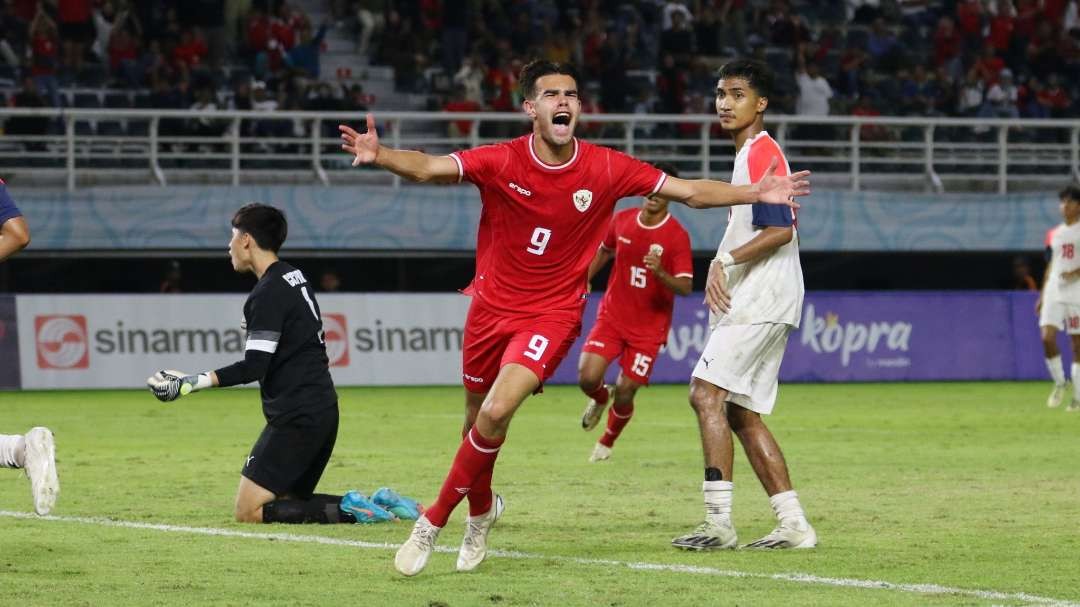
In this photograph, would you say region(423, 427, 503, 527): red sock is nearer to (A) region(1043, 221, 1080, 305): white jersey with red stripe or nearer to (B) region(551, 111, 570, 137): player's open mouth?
(B) region(551, 111, 570, 137): player's open mouth

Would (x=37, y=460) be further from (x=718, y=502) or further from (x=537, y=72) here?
(x=718, y=502)

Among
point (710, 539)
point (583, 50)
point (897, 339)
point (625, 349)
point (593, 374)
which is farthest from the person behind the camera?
point (583, 50)

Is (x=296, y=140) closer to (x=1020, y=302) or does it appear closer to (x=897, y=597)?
(x=1020, y=302)

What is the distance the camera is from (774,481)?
9305 millimetres

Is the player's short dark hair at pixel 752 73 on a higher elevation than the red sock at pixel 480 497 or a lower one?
higher

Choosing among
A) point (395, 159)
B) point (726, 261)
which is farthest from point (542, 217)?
point (726, 261)

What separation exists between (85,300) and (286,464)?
14.9m

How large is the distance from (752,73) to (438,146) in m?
19.2

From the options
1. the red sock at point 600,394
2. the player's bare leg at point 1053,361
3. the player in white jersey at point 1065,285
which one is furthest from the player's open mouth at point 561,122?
the player's bare leg at point 1053,361

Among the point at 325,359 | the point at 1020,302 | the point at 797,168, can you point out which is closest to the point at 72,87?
the point at 797,168

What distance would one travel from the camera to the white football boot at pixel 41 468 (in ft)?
27.1

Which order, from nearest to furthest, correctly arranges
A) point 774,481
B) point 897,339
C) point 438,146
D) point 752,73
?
1. point 774,481
2. point 752,73
3. point 897,339
4. point 438,146

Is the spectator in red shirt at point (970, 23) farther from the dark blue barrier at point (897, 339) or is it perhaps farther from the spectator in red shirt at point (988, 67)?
the dark blue barrier at point (897, 339)

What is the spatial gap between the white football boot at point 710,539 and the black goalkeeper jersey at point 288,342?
2.28 meters
